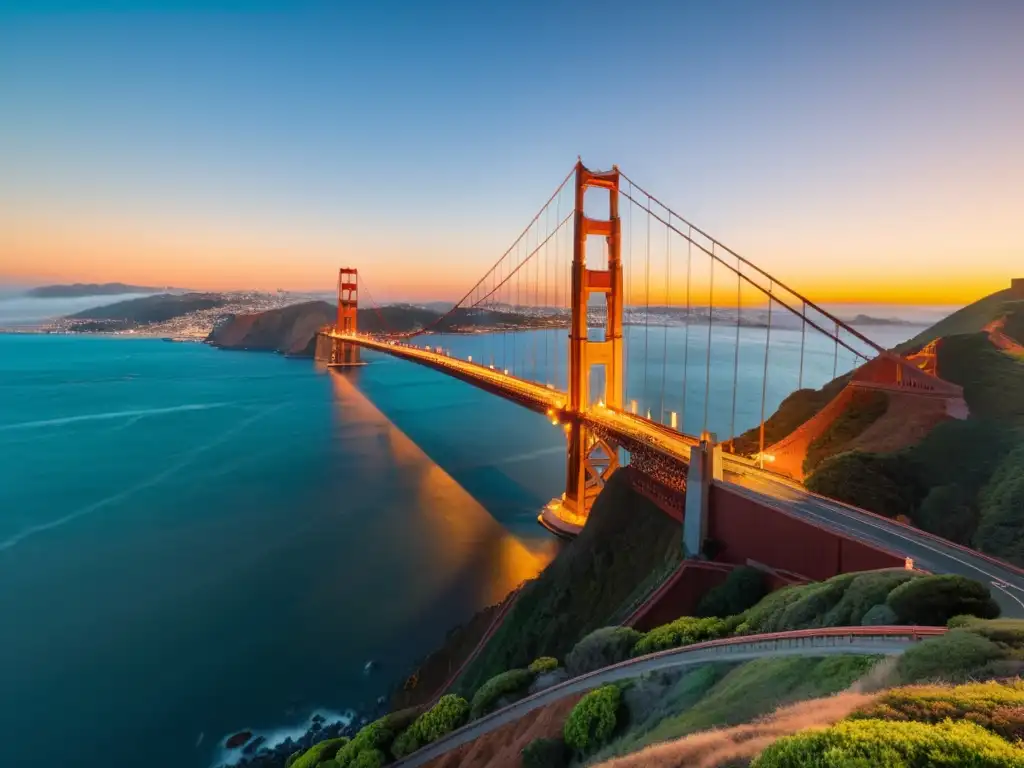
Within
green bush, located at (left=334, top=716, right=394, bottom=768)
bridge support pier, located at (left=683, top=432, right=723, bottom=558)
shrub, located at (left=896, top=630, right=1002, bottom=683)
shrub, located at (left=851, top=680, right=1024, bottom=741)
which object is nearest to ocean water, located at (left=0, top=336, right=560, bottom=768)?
green bush, located at (left=334, top=716, right=394, bottom=768)

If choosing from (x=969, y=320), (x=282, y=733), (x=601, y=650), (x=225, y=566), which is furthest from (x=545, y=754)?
(x=969, y=320)

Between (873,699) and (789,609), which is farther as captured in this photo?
(789,609)

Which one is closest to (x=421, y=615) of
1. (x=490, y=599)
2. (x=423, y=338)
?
(x=490, y=599)

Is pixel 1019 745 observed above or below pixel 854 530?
above

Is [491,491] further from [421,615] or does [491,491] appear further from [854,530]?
[854,530]

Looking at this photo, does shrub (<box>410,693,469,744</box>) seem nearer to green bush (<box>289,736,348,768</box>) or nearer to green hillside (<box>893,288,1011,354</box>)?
green bush (<box>289,736,348,768</box>)

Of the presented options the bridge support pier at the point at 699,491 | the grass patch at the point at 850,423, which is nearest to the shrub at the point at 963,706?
the bridge support pier at the point at 699,491

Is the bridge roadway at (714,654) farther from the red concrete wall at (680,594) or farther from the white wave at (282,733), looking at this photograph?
the white wave at (282,733)

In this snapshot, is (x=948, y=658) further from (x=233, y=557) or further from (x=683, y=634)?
(x=233, y=557)
